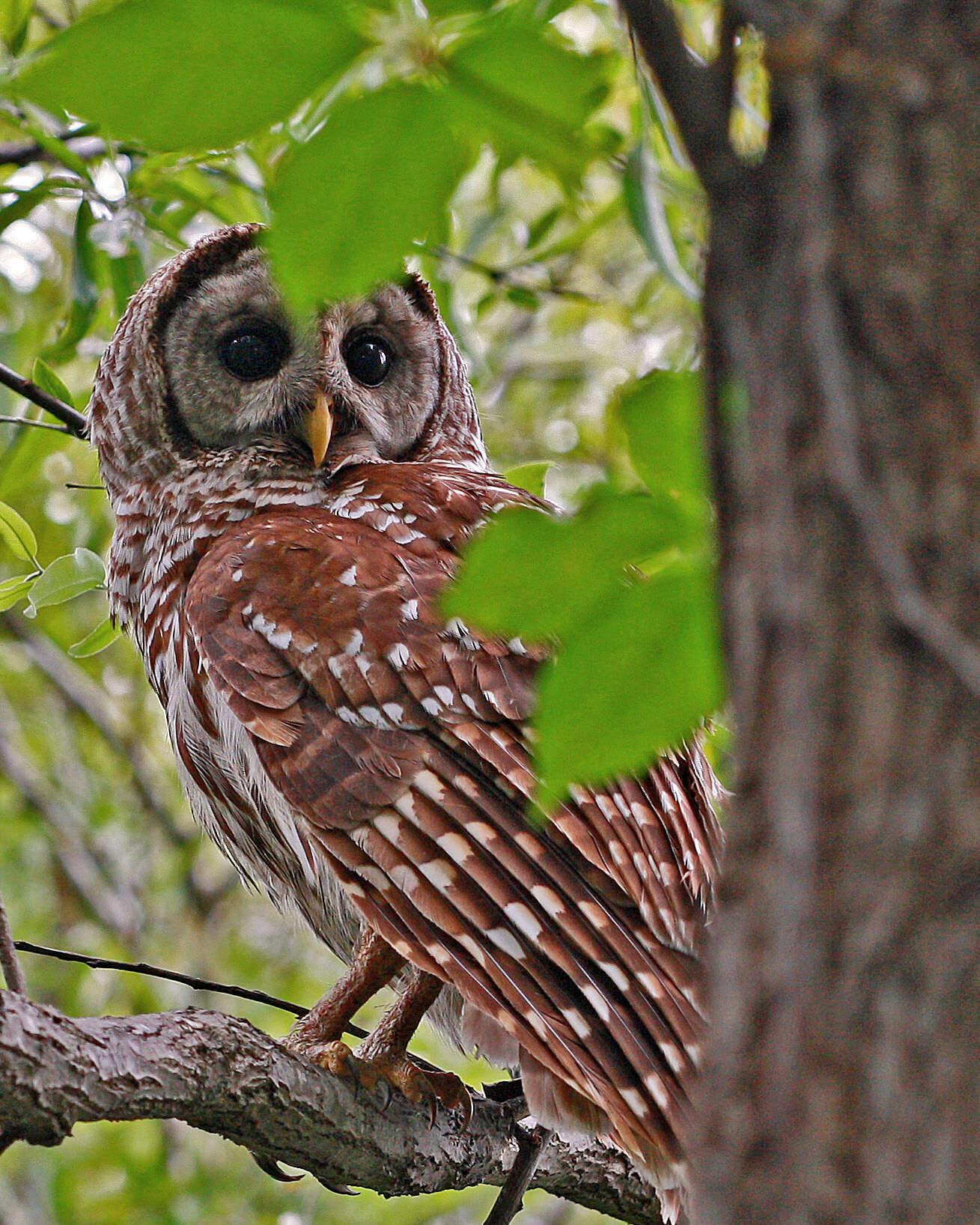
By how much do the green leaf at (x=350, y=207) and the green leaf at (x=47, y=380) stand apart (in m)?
1.99

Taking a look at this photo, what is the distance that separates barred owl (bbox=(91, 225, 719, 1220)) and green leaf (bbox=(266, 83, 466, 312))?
2.64 feet

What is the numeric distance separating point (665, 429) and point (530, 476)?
170 cm

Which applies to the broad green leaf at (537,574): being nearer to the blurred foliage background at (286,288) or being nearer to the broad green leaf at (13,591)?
the blurred foliage background at (286,288)

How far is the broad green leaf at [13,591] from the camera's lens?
207 cm

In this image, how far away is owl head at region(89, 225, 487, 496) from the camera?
300 centimetres

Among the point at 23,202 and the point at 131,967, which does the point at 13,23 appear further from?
the point at 131,967

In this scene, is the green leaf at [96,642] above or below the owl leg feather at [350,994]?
above

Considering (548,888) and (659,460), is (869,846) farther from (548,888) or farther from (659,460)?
(548,888)

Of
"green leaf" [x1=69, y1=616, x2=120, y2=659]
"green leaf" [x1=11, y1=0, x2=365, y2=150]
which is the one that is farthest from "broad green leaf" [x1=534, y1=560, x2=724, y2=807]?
"green leaf" [x1=69, y1=616, x2=120, y2=659]

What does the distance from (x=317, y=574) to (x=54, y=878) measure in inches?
164

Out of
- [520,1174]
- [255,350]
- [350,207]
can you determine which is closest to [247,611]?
[255,350]

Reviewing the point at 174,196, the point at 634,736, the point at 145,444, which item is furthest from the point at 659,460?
the point at 145,444

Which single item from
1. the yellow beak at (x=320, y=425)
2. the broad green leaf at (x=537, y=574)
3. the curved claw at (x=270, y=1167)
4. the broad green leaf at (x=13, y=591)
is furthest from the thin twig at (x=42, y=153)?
the broad green leaf at (x=537, y=574)

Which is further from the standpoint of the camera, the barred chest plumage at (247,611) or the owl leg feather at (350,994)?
the barred chest plumage at (247,611)
